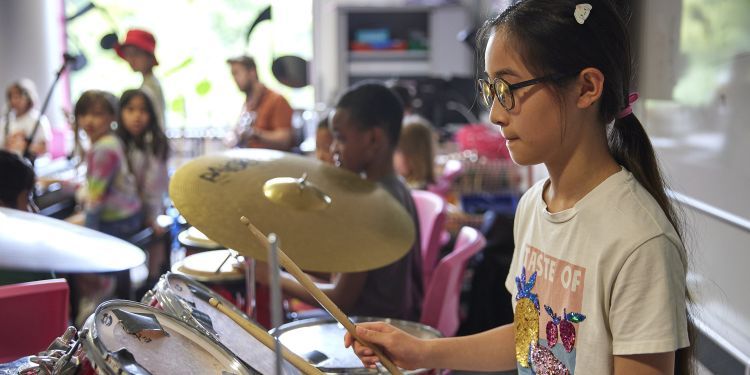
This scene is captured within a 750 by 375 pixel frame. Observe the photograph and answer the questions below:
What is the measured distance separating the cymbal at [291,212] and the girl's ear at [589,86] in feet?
1.91

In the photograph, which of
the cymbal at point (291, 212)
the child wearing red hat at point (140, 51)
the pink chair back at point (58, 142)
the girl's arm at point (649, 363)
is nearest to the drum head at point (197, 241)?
the cymbal at point (291, 212)

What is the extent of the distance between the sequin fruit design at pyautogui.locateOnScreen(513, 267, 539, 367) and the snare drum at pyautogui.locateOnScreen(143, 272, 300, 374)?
0.31m

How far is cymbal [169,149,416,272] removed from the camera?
1.34 m

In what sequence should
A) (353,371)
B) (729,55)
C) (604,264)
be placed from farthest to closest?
(729,55), (353,371), (604,264)

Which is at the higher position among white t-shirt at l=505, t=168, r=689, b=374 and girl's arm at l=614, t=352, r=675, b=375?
white t-shirt at l=505, t=168, r=689, b=374

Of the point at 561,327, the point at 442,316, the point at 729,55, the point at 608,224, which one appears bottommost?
the point at 442,316

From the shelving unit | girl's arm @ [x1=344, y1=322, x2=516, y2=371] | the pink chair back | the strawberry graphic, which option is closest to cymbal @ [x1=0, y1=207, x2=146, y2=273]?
girl's arm @ [x1=344, y1=322, x2=516, y2=371]

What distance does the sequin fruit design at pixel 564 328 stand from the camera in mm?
980

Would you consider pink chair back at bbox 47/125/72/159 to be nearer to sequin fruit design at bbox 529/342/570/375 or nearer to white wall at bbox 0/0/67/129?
white wall at bbox 0/0/67/129

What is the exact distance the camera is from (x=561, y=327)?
999mm

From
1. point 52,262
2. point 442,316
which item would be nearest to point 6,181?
point 52,262

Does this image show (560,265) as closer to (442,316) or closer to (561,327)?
(561,327)

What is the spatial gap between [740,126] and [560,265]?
0.63m

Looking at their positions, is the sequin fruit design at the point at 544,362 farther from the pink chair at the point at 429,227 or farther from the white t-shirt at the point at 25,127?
the white t-shirt at the point at 25,127
